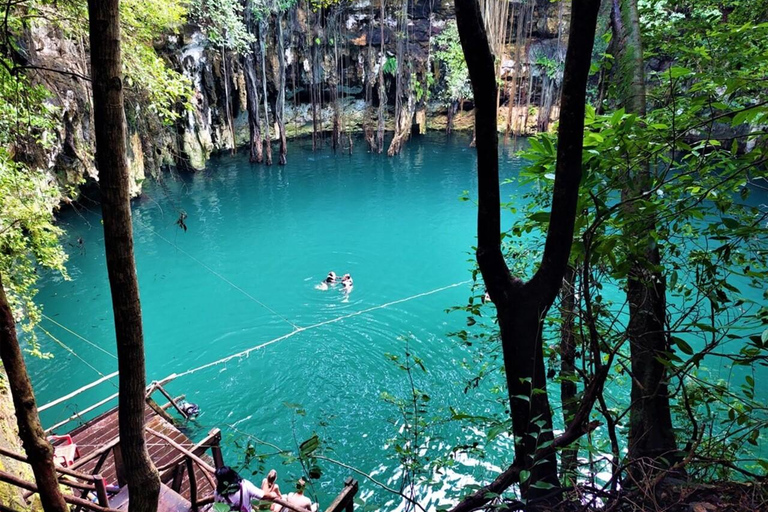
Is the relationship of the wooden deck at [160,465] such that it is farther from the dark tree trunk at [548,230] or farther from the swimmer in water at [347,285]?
the swimmer in water at [347,285]

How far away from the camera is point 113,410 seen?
5.10m

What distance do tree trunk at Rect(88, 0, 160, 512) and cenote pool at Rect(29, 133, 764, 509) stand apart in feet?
1.58

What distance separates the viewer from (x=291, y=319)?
843 cm

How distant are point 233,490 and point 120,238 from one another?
154 cm

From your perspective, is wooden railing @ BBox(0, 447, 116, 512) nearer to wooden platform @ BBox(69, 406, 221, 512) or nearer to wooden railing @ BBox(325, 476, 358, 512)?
wooden platform @ BBox(69, 406, 221, 512)

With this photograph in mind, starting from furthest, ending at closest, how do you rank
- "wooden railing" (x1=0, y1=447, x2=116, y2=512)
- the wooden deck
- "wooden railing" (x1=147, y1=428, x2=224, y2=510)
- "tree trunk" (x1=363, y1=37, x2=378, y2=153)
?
"tree trunk" (x1=363, y1=37, x2=378, y2=153) → "wooden railing" (x1=147, y1=428, x2=224, y2=510) → the wooden deck → "wooden railing" (x1=0, y1=447, x2=116, y2=512)

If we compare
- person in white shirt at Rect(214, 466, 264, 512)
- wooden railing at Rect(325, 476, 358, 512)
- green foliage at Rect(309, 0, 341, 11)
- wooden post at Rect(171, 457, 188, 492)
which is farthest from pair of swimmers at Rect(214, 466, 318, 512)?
green foliage at Rect(309, 0, 341, 11)

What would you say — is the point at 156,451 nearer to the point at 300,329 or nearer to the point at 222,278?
the point at 300,329

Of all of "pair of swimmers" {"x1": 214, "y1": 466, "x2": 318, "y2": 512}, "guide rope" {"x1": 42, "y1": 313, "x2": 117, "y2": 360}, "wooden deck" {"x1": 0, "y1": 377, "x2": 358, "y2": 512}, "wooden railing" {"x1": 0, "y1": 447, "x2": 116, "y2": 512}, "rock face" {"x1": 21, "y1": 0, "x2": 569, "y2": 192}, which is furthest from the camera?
"rock face" {"x1": 21, "y1": 0, "x2": 569, "y2": 192}

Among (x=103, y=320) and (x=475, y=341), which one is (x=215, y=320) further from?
(x=475, y=341)

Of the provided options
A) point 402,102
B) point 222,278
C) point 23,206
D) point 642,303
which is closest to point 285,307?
point 222,278

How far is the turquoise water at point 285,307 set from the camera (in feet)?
20.0

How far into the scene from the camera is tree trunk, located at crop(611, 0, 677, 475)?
1688 mm

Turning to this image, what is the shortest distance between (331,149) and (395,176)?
5324 mm
